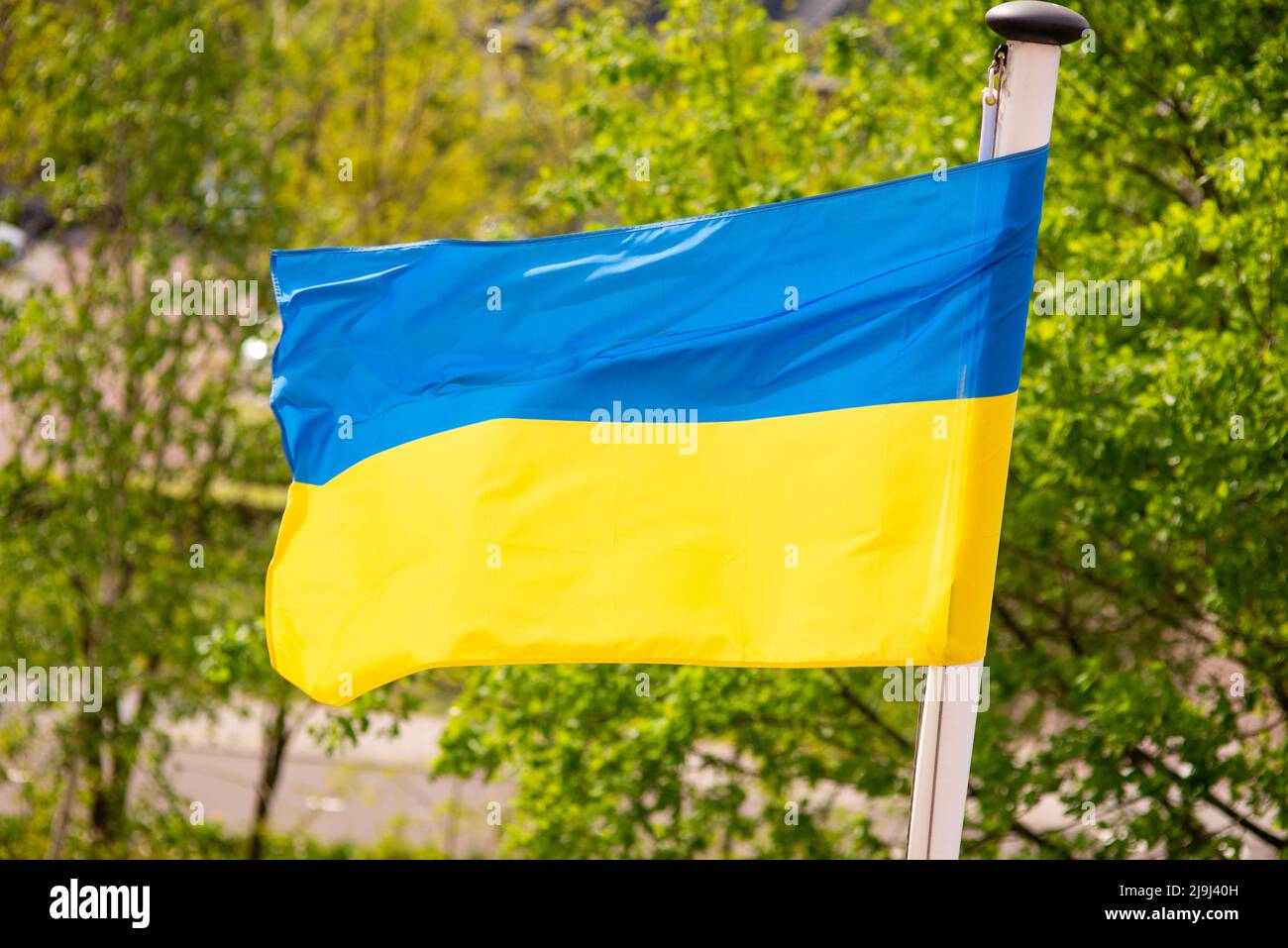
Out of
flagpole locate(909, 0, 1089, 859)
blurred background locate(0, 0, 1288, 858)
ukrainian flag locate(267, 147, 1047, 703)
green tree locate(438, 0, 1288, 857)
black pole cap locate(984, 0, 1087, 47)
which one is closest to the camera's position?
black pole cap locate(984, 0, 1087, 47)

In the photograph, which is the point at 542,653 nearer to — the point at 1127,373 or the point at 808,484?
the point at 808,484

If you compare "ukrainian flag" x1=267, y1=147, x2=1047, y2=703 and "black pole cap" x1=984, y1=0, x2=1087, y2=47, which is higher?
"black pole cap" x1=984, y1=0, x2=1087, y2=47

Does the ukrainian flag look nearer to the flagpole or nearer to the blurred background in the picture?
the flagpole

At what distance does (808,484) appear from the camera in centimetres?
528

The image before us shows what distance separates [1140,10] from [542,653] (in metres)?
6.28

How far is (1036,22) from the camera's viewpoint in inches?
185

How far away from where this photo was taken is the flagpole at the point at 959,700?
4852 millimetres

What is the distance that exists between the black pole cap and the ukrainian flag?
44 centimetres

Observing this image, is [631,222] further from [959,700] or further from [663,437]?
[959,700]

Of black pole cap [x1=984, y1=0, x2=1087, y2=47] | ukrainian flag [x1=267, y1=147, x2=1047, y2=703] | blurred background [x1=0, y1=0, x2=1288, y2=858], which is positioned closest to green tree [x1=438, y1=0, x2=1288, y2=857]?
blurred background [x1=0, y1=0, x2=1288, y2=858]

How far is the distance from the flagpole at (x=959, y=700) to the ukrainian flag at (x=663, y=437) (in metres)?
0.10

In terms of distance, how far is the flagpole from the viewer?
485cm

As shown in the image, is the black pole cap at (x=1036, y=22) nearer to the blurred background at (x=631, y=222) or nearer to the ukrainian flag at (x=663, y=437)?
the ukrainian flag at (x=663, y=437)

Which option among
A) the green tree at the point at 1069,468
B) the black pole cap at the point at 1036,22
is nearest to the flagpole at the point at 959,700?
the black pole cap at the point at 1036,22
